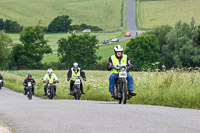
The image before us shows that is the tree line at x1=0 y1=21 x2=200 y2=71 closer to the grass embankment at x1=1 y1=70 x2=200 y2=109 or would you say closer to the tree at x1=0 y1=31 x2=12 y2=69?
the tree at x1=0 y1=31 x2=12 y2=69

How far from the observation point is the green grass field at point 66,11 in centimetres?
13740

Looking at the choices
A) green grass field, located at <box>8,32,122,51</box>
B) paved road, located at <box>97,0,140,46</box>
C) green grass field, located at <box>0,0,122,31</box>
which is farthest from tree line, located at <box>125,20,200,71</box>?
green grass field, located at <box>0,0,122,31</box>

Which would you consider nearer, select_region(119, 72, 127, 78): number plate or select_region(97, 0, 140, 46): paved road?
select_region(119, 72, 127, 78): number plate

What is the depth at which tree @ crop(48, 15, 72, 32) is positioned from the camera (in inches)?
5192

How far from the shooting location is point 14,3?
153 meters

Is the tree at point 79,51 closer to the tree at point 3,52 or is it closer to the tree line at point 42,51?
the tree line at point 42,51

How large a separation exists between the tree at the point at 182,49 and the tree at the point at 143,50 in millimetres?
2594

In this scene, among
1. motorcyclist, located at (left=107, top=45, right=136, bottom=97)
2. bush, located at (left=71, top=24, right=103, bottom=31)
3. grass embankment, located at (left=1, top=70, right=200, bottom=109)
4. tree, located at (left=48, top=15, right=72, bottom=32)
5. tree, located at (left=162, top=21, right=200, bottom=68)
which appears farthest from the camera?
bush, located at (left=71, top=24, right=103, bottom=31)

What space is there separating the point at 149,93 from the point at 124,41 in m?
98.5

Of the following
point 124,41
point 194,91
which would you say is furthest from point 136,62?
point 194,91

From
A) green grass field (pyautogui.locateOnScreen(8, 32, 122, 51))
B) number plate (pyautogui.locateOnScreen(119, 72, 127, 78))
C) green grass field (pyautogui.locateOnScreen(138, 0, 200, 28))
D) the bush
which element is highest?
green grass field (pyautogui.locateOnScreen(138, 0, 200, 28))

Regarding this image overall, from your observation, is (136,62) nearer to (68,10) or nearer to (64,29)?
(64,29)

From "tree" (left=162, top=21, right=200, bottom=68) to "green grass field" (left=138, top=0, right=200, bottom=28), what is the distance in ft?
92.4

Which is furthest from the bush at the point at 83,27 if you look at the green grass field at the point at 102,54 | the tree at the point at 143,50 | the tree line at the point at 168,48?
the tree at the point at 143,50
